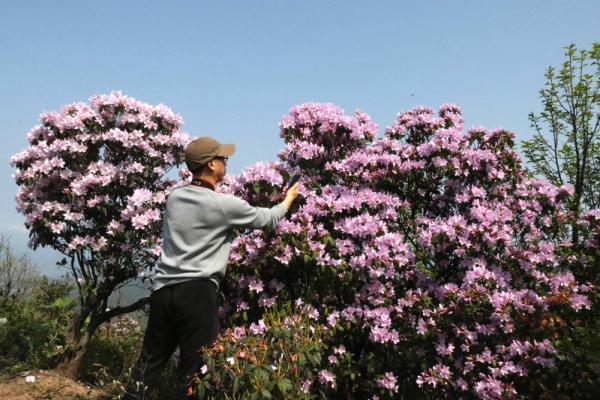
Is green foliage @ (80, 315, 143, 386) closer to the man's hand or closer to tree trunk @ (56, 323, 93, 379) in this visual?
tree trunk @ (56, 323, 93, 379)

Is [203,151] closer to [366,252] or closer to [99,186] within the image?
[366,252]

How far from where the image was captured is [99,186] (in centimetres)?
681

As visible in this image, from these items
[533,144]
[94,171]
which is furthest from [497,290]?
[533,144]

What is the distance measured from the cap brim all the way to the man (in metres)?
0.05

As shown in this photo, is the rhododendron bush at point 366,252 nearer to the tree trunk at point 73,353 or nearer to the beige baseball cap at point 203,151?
the tree trunk at point 73,353

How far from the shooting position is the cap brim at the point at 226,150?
462cm

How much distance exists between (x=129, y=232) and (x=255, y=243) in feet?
7.47

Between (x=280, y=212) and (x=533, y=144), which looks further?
(x=533, y=144)

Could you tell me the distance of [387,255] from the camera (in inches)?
196

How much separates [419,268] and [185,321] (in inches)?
107

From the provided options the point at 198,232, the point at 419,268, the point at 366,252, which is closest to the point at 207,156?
the point at 198,232

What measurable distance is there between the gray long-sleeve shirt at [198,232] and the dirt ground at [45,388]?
121 inches

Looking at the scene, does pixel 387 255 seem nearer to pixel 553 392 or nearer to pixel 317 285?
pixel 317 285

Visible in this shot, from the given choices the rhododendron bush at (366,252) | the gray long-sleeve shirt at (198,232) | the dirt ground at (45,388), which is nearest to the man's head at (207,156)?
the gray long-sleeve shirt at (198,232)
